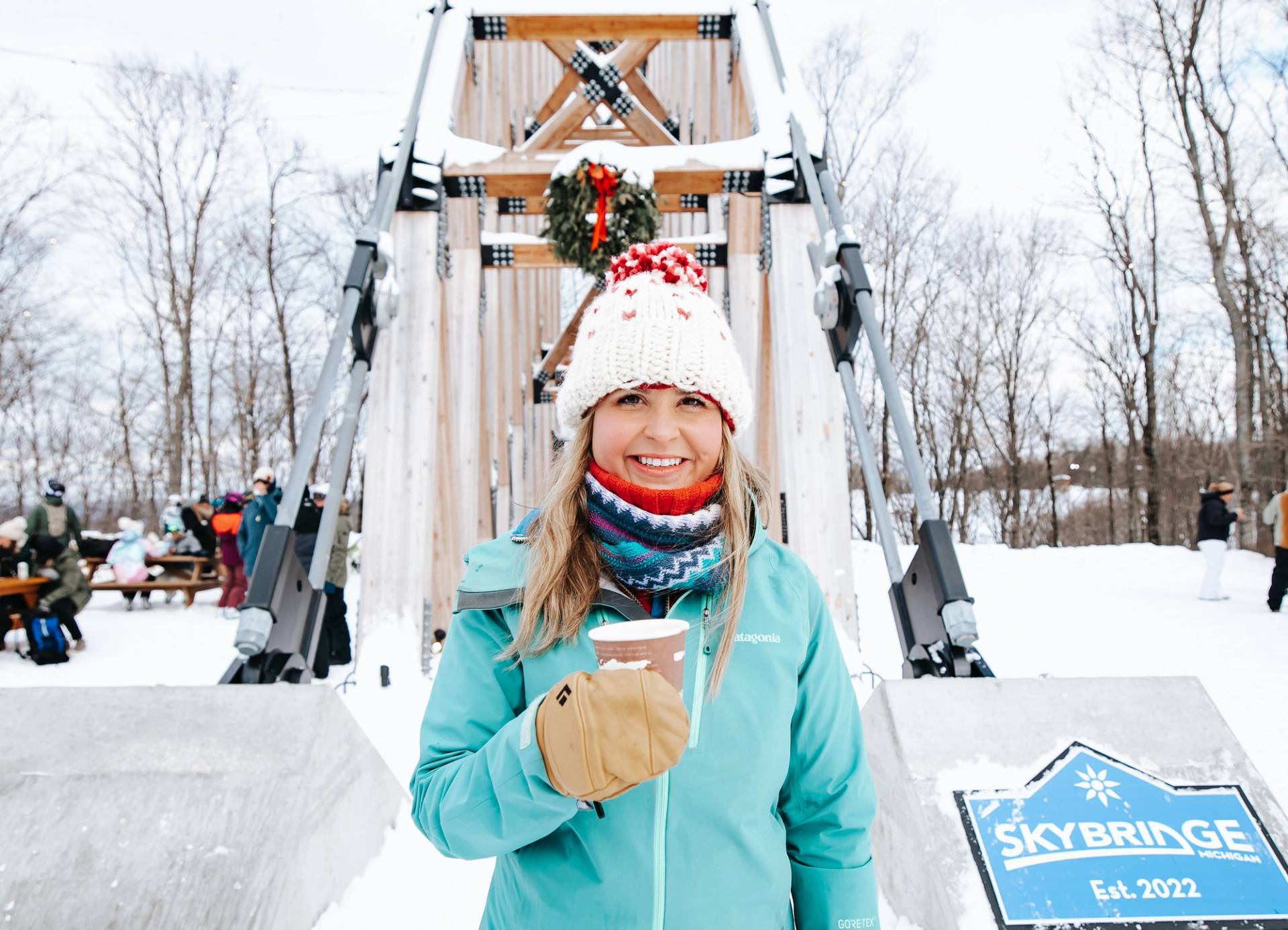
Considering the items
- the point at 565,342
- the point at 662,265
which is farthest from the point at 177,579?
the point at 662,265

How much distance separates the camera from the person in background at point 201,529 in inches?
392

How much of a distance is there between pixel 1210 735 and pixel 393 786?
8.08ft

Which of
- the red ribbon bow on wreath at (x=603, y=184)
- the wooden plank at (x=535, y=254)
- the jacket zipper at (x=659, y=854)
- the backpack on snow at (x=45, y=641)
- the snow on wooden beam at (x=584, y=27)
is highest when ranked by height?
the snow on wooden beam at (x=584, y=27)

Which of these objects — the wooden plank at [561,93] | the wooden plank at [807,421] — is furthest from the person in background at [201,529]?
the wooden plank at [807,421]

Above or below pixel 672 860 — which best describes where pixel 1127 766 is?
below

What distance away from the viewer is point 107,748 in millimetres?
1945

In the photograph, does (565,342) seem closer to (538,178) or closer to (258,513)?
(538,178)

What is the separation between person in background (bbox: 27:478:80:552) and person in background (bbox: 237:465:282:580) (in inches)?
56.2

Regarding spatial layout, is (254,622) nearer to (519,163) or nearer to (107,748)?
(107,748)

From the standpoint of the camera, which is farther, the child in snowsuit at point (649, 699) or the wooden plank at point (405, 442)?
the wooden plank at point (405, 442)

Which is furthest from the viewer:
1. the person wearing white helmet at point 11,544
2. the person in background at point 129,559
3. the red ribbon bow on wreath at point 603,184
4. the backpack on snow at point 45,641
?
the person in background at point 129,559

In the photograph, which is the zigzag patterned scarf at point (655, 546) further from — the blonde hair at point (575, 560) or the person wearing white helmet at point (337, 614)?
the person wearing white helmet at point (337, 614)

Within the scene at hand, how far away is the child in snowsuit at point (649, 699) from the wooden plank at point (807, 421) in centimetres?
280

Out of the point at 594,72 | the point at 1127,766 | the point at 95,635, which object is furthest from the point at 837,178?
the point at 1127,766
